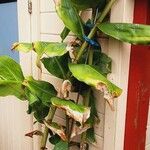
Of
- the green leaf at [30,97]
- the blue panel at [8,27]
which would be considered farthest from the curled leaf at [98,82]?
the blue panel at [8,27]

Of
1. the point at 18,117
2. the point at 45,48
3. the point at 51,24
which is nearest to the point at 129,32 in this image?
the point at 45,48

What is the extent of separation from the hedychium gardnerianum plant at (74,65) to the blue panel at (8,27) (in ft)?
1.86

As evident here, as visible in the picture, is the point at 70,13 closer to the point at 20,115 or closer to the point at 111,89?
the point at 111,89

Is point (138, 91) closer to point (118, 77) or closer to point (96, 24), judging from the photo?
point (118, 77)

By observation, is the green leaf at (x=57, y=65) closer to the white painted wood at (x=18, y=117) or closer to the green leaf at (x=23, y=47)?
the green leaf at (x=23, y=47)

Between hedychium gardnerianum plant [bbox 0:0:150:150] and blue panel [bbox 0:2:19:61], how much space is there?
22.4 inches

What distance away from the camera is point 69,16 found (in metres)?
0.91

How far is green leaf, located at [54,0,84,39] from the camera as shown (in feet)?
2.91

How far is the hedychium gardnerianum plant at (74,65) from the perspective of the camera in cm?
84

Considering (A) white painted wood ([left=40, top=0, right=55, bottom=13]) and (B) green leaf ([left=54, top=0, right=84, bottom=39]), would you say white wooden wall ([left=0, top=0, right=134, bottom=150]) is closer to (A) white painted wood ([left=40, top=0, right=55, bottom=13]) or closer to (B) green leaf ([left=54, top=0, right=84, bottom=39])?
(A) white painted wood ([left=40, top=0, right=55, bottom=13])

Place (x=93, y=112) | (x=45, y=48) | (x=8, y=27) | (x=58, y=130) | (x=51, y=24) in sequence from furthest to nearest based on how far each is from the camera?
1. (x=8, y=27)
2. (x=51, y=24)
3. (x=93, y=112)
4. (x=58, y=130)
5. (x=45, y=48)

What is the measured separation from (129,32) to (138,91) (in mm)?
338

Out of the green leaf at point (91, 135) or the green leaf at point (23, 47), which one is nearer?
the green leaf at point (23, 47)

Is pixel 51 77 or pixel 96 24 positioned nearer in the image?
pixel 96 24
